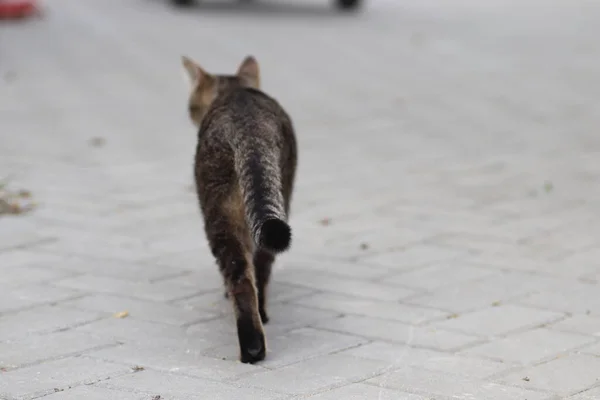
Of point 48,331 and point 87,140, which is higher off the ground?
point 48,331

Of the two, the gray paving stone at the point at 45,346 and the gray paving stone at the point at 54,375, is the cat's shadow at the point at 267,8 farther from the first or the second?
the gray paving stone at the point at 54,375

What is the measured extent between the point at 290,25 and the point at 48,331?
10.7m

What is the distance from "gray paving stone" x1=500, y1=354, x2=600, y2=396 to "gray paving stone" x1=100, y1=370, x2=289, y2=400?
0.90 meters

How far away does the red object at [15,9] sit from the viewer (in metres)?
14.2

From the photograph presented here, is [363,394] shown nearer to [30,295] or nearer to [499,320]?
[499,320]

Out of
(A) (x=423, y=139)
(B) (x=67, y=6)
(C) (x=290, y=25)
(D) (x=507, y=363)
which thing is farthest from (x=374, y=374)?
(B) (x=67, y=6)

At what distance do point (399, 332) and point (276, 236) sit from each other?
44.1 inches

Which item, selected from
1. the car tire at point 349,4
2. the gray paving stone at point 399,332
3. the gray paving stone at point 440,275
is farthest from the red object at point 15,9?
the gray paving stone at point 399,332

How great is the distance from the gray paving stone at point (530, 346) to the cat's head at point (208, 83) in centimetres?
172

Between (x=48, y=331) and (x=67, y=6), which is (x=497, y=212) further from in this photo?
(x=67, y=6)

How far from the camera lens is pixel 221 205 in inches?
161

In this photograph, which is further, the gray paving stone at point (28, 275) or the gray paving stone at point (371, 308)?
the gray paving stone at point (28, 275)

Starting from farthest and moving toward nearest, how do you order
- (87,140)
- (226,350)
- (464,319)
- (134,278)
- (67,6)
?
(67,6) < (87,140) < (134,278) < (464,319) < (226,350)

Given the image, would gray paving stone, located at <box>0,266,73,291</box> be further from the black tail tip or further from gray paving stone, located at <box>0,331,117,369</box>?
the black tail tip
